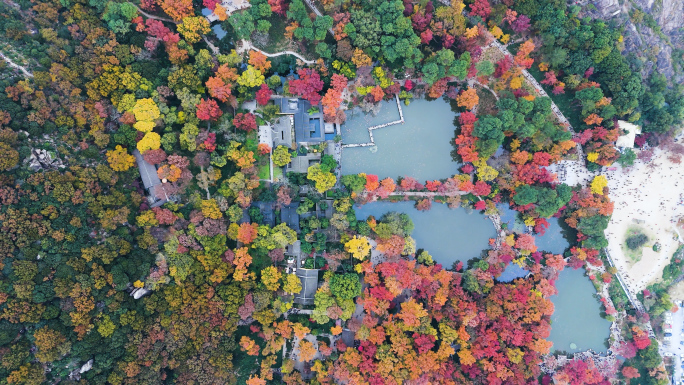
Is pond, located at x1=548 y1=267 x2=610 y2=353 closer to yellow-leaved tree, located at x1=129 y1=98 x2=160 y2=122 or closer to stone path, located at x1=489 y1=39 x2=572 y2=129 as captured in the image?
stone path, located at x1=489 y1=39 x2=572 y2=129

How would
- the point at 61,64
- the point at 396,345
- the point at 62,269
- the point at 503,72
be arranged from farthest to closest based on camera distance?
the point at 503,72 → the point at 396,345 → the point at 61,64 → the point at 62,269

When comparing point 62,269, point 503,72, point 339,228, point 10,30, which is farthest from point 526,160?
point 10,30

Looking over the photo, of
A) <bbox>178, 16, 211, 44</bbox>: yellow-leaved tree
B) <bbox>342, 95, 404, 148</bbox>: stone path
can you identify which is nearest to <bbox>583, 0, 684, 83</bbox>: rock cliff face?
<bbox>342, 95, 404, 148</bbox>: stone path

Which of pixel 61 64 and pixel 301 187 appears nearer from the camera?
pixel 61 64

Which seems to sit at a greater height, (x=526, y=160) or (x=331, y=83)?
(x=331, y=83)

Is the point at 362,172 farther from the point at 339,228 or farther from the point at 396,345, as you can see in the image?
the point at 396,345

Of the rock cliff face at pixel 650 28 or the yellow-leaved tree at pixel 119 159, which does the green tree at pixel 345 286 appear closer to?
the yellow-leaved tree at pixel 119 159

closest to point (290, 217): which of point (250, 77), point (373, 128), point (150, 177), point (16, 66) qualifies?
point (373, 128)

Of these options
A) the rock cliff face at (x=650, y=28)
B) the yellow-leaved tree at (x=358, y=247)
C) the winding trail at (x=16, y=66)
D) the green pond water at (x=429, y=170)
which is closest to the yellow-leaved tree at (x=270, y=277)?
the yellow-leaved tree at (x=358, y=247)
